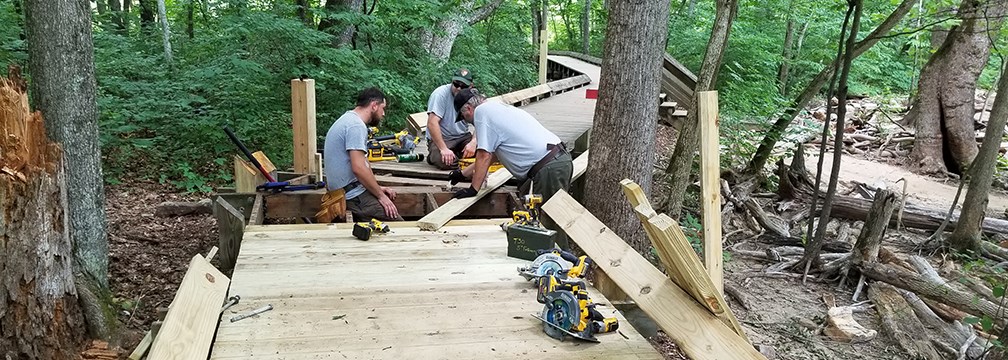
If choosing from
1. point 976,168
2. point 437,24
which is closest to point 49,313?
point 976,168

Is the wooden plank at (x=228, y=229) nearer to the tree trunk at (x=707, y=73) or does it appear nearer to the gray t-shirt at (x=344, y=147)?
the gray t-shirt at (x=344, y=147)

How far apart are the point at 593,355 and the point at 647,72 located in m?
2.89

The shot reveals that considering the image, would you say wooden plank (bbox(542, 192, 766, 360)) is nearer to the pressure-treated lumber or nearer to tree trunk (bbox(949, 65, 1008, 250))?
the pressure-treated lumber

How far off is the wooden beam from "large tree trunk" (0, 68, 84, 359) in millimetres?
1987

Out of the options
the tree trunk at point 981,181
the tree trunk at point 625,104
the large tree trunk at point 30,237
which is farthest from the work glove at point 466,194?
the tree trunk at point 981,181

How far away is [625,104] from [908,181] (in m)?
9.46

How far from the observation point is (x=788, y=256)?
772cm

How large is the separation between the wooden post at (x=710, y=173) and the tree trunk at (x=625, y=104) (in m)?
1.62

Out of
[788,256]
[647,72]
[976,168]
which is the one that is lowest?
[788,256]

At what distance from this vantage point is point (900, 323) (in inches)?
230

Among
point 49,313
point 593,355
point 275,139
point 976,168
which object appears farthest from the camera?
point 275,139

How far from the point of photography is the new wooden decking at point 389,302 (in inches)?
116

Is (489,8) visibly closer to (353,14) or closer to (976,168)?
(353,14)

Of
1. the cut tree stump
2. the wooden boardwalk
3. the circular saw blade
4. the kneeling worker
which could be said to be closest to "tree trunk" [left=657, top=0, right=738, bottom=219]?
the kneeling worker
